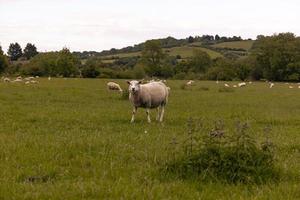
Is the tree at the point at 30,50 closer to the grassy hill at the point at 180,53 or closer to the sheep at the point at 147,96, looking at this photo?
the grassy hill at the point at 180,53

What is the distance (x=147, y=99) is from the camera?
2269cm

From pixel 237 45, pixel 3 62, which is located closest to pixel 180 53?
pixel 237 45

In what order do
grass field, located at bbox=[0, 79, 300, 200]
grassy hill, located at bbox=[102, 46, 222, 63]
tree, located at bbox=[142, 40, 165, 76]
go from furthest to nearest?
1. grassy hill, located at bbox=[102, 46, 222, 63]
2. tree, located at bbox=[142, 40, 165, 76]
3. grass field, located at bbox=[0, 79, 300, 200]

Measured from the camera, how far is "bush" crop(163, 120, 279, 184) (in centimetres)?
983

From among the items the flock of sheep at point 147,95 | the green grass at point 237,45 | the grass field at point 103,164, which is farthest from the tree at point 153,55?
the grass field at point 103,164

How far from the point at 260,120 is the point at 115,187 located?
15751 mm

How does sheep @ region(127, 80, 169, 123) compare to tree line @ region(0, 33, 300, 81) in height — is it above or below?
above

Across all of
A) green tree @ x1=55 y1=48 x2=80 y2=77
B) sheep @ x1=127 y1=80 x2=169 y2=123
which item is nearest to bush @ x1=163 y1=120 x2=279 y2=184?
sheep @ x1=127 y1=80 x2=169 y2=123

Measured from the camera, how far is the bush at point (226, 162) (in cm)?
983

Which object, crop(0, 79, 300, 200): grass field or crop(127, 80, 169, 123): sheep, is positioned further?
crop(127, 80, 169, 123): sheep

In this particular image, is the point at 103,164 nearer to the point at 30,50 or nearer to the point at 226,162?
the point at 226,162

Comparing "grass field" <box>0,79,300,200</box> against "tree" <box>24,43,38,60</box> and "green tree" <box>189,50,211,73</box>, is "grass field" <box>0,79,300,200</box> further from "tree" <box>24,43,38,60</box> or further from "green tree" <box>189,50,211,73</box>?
"tree" <box>24,43,38,60</box>

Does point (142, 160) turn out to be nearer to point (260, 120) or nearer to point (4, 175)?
point (4, 175)

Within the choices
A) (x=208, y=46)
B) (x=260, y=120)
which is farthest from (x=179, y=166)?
(x=208, y=46)
